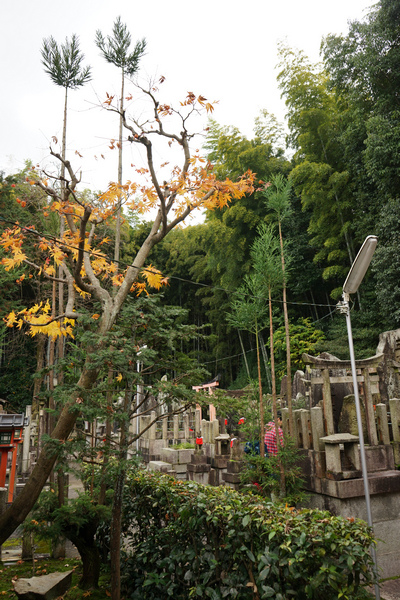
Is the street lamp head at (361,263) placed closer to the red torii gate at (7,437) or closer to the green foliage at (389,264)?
the red torii gate at (7,437)

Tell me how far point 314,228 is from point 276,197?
9611 mm

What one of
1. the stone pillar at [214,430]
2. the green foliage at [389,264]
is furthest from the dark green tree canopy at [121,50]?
the green foliage at [389,264]

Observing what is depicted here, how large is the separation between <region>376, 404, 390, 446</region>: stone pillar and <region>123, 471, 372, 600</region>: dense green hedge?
7.07 ft

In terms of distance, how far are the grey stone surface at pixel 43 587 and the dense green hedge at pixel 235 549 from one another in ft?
1.68

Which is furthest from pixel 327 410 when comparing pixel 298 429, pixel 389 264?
pixel 389 264

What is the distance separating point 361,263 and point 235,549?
2547 mm

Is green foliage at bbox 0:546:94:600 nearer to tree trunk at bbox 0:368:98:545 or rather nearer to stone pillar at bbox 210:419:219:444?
tree trunk at bbox 0:368:98:545

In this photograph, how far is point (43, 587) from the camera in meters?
3.20

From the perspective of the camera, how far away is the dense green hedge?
2.40m

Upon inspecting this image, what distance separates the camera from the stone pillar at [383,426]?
4602 mm

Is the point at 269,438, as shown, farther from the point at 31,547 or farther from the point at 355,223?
the point at 355,223

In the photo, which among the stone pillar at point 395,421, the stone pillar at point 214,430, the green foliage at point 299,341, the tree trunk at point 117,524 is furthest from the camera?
the green foliage at point 299,341

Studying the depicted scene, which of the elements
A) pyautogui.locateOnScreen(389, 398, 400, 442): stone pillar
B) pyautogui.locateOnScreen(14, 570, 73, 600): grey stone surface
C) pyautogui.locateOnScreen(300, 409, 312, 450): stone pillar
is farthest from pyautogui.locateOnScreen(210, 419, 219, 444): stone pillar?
pyautogui.locateOnScreen(14, 570, 73, 600): grey stone surface

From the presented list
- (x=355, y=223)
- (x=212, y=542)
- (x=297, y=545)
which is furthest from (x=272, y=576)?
(x=355, y=223)
